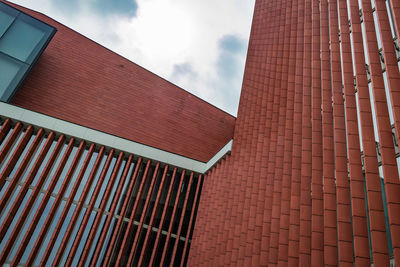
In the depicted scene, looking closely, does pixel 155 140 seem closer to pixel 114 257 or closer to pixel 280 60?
pixel 114 257

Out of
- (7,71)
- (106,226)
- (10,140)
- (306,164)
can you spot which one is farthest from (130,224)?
(7,71)

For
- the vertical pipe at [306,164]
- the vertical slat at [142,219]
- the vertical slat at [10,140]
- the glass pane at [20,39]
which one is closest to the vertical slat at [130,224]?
the vertical slat at [142,219]

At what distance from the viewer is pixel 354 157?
7062 millimetres

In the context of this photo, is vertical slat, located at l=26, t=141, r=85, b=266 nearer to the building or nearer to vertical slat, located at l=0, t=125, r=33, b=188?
the building

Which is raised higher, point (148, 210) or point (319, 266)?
point (148, 210)

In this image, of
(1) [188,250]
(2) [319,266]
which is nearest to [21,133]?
(1) [188,250]

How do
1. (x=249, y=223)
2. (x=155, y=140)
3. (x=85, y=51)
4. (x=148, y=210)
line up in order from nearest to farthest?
(x=249, y=223)
(x=148, y=210)
(x=155, y=140)
(x=85, y=51)

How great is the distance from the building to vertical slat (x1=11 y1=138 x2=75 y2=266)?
0.18 feet

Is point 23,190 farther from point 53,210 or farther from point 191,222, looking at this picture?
point 191,222

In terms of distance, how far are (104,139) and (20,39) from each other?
7.62 m

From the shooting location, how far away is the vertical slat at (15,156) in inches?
540

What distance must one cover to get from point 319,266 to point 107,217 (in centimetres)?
1098

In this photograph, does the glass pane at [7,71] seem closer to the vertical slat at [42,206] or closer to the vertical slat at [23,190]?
the vertical slat at [23,190]

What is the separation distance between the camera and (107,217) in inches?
583
